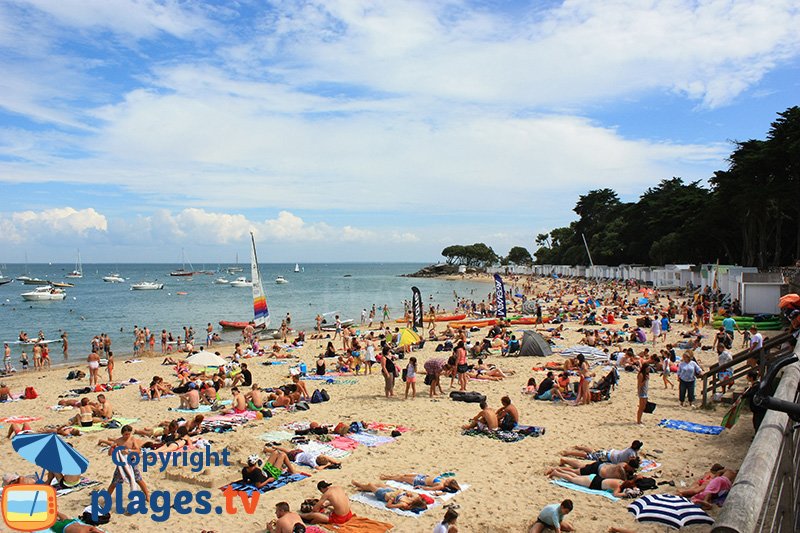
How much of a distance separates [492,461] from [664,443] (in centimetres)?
348

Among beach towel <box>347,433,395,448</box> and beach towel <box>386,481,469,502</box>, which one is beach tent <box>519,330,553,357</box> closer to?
beach towel <box>347,433,395,448</box>

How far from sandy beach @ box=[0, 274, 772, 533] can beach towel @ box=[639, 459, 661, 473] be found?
10cm

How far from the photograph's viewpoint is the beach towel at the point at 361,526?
7801 millimetres

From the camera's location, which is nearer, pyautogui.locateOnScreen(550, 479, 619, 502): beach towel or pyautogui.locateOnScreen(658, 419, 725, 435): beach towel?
pyautogui.locateOnScreen(550, 479, 619, 502): beach towel

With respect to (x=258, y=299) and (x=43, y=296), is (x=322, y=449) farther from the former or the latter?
(x=43, y=296)

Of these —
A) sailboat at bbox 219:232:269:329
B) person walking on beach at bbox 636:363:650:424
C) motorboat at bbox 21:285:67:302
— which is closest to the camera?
person walking on beach at bbox 636:363:650:424

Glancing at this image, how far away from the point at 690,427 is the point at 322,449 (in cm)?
764

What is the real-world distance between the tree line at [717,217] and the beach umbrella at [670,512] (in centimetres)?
3856

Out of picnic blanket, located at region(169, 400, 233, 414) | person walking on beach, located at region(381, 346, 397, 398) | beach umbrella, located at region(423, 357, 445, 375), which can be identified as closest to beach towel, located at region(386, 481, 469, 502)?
person walking on beach, located at region(381, 346, 397, 398)

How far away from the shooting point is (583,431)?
12.1m

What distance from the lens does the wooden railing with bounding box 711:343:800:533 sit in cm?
137

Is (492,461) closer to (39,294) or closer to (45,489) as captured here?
(45,489)

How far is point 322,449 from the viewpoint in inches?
443

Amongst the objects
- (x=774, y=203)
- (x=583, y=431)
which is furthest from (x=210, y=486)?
(x=774, y=203)
